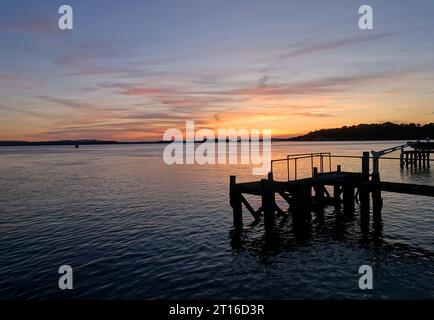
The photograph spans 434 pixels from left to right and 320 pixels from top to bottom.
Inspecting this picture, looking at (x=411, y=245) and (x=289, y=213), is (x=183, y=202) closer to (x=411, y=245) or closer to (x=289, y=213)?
(x=289, y=213)

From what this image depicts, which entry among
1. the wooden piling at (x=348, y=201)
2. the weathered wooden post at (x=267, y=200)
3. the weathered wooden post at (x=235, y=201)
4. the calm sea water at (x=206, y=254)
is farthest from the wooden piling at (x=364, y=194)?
the weathered wooden post at (x=235, y=201)

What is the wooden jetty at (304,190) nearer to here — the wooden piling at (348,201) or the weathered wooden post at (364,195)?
the weathered wooden post at (364,195)

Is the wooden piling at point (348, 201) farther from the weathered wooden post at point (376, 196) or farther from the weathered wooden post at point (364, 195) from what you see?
the weathered wooden post at point (376, 196)

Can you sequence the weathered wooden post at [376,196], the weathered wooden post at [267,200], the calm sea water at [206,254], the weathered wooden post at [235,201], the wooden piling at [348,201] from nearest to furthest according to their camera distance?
the calm sea water at [206,254] → the weathered wooden post at [267,200] → the weathered wooden post at [376,196] → the weathered wooden post at [235,201] → the wooden piling at [348,201]

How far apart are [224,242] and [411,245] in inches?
392

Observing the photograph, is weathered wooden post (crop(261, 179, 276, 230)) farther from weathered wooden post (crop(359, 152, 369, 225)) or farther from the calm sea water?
weathered wooden post (crop(359, 152, 369, 225))

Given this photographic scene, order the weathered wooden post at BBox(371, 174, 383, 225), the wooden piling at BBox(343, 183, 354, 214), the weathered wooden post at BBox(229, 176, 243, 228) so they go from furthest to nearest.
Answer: the wooden piling at BBox(343, 183, 354, 214), the weathered wooden post at BBox(229, 176, 243, 228), the weathered wooden post at BBox(371, 174, 383, 225)

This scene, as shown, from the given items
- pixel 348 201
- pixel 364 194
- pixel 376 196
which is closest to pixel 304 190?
pixel 364 194

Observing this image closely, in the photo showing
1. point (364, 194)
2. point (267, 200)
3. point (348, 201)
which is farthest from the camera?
point (348, 201)

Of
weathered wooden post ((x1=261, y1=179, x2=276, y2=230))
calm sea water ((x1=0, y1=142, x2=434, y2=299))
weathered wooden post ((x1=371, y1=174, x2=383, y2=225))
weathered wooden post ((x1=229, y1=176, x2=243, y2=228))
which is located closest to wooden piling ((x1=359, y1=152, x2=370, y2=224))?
weathered wooden post ((x1=371, y1=174, x2=383, y2=225))

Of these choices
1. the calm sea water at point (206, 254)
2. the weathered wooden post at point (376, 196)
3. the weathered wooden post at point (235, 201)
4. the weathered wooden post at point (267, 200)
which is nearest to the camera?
the calm sea water at point (206, 254)

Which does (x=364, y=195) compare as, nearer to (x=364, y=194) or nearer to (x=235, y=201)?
(x=364, y=194)

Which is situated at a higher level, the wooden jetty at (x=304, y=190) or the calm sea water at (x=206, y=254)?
the wooden jetty at (x=304, y=190)

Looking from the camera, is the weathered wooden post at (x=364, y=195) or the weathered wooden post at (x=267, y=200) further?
the weathered wooden post at (x=364, y=195)
